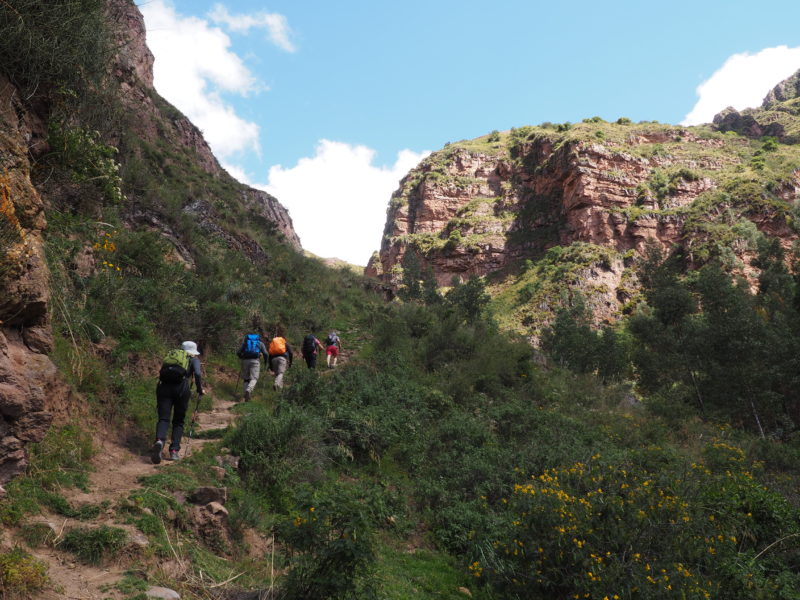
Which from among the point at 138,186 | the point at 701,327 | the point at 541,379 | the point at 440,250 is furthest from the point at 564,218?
the point at 138,186

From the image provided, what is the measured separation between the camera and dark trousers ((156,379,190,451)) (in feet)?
17.3

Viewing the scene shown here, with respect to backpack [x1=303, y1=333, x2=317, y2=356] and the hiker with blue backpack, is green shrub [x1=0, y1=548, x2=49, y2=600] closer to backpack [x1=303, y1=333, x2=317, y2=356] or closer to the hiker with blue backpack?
the hiker with blue backpack

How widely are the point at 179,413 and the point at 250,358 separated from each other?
126 inches

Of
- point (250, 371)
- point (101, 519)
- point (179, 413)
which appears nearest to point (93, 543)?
point (101, 519)

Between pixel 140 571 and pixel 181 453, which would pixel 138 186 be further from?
pixel 140 571

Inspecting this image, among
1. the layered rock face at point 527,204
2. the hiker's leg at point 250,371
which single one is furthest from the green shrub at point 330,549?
the layered rock face at point 527,204

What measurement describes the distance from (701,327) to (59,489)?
A: 2567 centimetres

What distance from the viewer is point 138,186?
12664mm

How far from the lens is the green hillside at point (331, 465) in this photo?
3.24m

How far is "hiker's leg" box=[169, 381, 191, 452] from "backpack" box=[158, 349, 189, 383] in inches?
4.7

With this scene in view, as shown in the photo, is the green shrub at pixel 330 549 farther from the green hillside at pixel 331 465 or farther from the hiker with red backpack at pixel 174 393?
the hiker with red backpack at pixel 174 393

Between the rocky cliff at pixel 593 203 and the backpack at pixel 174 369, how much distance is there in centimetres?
5155

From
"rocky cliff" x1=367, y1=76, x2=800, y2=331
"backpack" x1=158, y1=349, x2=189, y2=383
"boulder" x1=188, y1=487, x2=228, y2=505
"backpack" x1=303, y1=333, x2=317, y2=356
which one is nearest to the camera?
"boulder" x1=188, y1=487, x2=228, y2=505

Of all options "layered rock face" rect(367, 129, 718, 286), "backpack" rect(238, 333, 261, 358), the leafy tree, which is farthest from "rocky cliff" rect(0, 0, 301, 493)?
"layered rock face" rect(367, 129, 718, 286)
